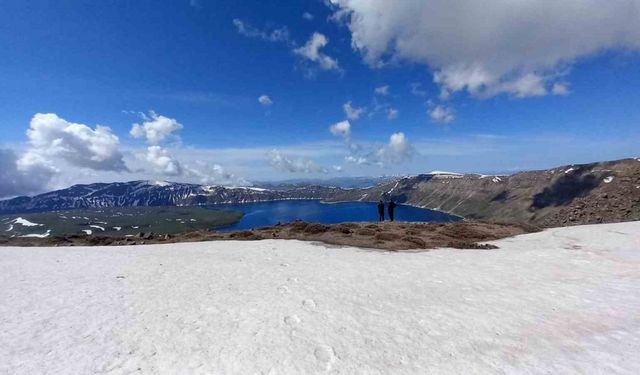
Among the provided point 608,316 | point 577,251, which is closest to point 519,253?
point 577,251

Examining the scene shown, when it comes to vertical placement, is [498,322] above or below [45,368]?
below

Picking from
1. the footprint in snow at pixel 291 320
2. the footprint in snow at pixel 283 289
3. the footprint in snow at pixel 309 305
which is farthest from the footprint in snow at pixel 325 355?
the footprint in snow at pixel 283 289

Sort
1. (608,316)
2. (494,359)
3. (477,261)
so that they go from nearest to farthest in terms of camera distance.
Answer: (494,359), (608,316), (477,261)

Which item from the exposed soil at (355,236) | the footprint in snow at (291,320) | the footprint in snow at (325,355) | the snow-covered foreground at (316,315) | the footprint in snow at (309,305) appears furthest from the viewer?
the exposed soil at (355,236)

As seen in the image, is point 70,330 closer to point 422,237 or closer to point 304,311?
point 304,311

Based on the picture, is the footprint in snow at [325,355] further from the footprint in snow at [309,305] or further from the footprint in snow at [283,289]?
the footprint in snow at [283,289]

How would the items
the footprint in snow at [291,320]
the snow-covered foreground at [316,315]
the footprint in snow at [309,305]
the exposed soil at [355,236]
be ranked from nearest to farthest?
the snow-covered foreground at [316,315] < the footprint in snow at [291,320] < the footprint in snow at [309,305] < the exposed soil at [355,236]

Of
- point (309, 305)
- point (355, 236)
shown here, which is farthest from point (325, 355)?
point (355, 236)

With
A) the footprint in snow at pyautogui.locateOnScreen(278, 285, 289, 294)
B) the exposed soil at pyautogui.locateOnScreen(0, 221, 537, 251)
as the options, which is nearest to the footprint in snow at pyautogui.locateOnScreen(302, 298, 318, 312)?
the footprint in snow at pyautogui.locateOnScreen(278, 285, 289, 294)
